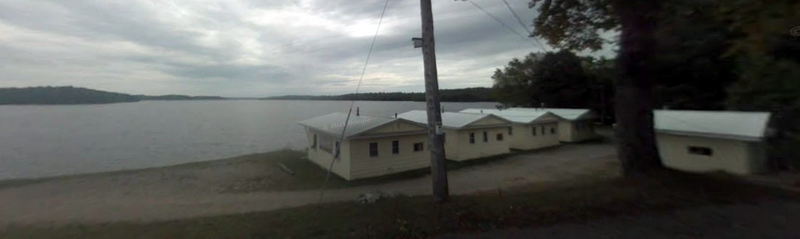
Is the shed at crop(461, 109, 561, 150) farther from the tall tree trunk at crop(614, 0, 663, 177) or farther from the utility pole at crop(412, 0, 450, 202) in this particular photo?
the utility pole at crop(412, 0, 450, 202)

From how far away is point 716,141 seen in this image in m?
14.5

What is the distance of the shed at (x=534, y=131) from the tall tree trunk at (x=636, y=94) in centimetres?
1425

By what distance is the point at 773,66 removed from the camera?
11.3 m

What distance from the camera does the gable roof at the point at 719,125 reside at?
A: 13.3m

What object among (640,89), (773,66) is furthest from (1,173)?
(773,66)

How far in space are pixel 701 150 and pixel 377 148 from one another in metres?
13.6

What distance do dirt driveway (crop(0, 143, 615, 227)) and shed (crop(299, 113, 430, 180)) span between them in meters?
1.66

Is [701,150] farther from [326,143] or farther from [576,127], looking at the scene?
[326,143]

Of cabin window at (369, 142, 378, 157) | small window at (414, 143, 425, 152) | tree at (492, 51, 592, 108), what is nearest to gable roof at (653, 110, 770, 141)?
small window at (414, 143, 425, 152)

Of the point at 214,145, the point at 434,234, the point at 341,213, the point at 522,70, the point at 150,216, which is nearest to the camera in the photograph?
the point at 434,234

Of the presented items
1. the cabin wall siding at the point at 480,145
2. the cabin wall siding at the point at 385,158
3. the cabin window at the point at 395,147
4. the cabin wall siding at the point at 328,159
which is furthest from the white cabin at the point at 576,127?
the cabin wall siding at the point at 328,159

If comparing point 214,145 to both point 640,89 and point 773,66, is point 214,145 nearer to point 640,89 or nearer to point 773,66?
point 640,89

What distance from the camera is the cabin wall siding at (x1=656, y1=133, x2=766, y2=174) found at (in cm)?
1361

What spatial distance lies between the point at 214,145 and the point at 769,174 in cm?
3899
